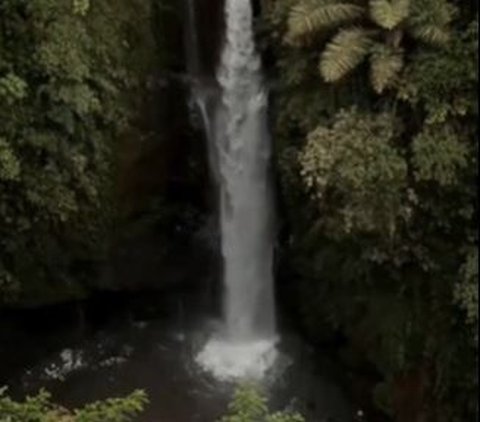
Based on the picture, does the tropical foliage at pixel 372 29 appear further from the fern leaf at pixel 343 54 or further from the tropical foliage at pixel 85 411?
the tropical foliage at pixel 85 411

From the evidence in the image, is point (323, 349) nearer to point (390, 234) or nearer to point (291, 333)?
point (291, 333)

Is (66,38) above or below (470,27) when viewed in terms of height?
above

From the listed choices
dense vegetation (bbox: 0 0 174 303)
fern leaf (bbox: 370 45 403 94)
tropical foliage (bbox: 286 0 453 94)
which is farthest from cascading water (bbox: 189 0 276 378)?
fern leaf (bbox: 370 45 403 94)

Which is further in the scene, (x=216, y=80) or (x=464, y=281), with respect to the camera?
(x=216, y=80)

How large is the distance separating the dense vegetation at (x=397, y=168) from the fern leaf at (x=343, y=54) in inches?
0.4

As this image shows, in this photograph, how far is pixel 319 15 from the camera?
34.2ft

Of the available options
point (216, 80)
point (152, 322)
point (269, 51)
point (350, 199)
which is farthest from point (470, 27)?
point (152, 322)

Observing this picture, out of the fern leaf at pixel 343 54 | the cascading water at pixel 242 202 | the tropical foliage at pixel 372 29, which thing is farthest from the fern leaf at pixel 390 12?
the cascading water at pixel 242 202

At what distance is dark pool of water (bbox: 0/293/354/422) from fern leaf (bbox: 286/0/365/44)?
440cm

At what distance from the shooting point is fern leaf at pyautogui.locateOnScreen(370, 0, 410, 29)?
32.5 ft

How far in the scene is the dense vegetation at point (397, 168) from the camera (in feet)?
33.0

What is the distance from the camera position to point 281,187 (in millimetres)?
12656

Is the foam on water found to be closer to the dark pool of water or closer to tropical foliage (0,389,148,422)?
the dark pool of water

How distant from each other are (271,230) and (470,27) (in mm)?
4126
